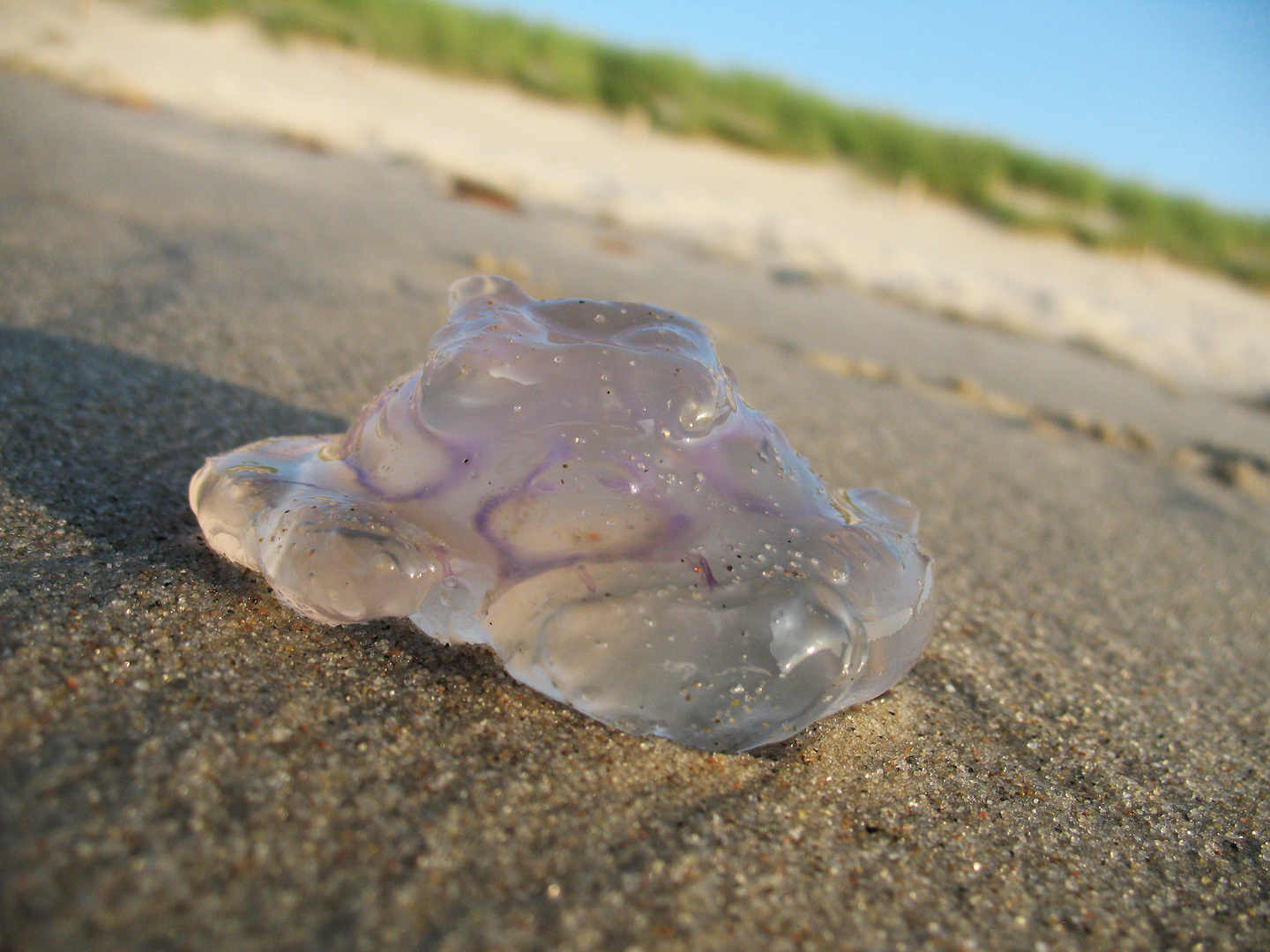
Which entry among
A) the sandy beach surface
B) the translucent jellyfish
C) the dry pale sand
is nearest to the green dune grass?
the dry pale sand

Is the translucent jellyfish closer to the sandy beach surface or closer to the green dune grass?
the sandy beach surface

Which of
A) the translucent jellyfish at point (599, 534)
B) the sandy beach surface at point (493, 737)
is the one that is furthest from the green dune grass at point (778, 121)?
the translucent jellyfish at point (599, 534)

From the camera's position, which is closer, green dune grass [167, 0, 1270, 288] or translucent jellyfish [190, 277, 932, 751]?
translucent jellyfish [190, 277, 932, 751]

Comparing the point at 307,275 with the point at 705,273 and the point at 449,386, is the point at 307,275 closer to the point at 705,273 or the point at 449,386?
the point at 449,386

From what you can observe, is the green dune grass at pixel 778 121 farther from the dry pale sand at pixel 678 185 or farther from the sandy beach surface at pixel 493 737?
the sandy beach surface at pixel 493 737

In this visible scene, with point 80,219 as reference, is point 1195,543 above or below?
above

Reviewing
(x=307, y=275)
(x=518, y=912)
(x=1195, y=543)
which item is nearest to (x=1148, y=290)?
(x=1195, y=543)
